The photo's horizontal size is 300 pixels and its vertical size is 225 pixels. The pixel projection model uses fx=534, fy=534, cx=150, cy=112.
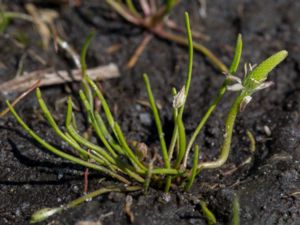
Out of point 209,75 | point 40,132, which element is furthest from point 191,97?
point 40,132

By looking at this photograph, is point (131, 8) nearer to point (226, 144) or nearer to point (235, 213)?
point (226, 144)

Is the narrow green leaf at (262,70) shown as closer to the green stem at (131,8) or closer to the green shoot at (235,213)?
the green shoot at (235,213)

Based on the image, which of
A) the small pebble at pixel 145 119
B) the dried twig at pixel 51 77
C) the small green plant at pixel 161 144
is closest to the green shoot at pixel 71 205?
the small green plant at pixel 161 144

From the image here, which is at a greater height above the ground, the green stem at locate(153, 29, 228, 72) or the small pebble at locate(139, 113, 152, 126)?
the green stem at locate(153, 29, 228, 72)

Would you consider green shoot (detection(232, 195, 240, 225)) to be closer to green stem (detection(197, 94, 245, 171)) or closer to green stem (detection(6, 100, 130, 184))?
green stem (detection(197, 94, 245, 171))

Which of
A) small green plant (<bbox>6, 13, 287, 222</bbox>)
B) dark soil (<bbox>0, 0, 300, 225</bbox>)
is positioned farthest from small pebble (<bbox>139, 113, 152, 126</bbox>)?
small green plant (<bbox>6, 13, 287, 222</bbox>)

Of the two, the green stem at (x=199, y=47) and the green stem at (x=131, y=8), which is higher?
the green stem at (x=131, y=8)
